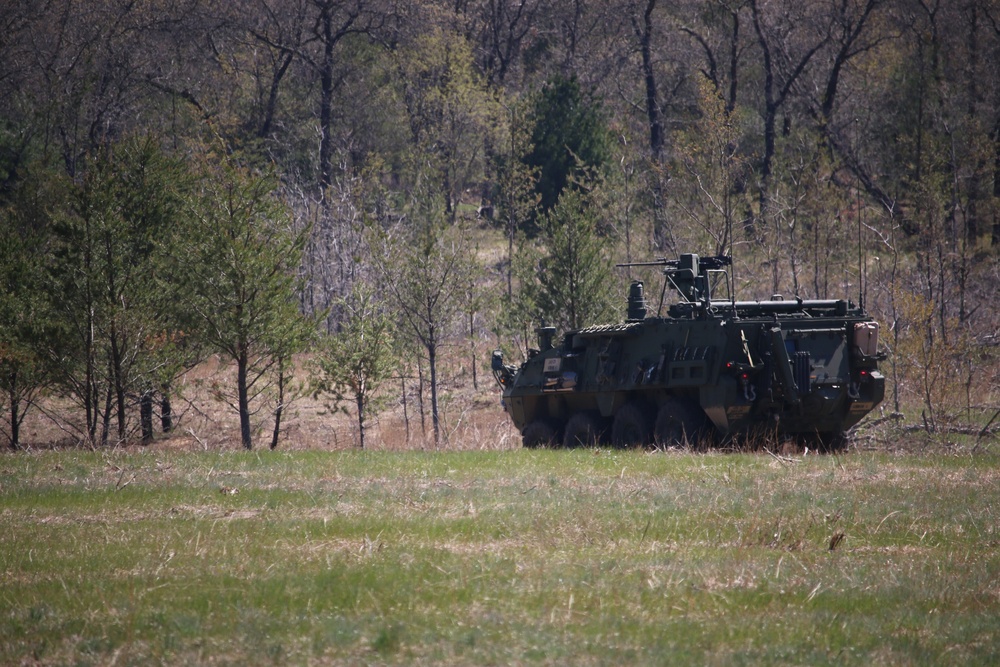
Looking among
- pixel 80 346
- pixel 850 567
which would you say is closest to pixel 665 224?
pixel 80 346

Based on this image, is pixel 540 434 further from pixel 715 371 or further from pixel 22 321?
pixel 22 321

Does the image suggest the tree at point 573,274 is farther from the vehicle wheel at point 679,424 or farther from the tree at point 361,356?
the vehicle wheel at point 679,424

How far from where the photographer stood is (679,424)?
17.3 m

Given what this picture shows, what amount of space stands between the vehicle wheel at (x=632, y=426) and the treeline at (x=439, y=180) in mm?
7816

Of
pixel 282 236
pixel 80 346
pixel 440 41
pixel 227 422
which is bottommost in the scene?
pixel 227 422

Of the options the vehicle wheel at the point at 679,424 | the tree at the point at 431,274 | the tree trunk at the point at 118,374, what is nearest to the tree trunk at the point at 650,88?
the tree at the point at 431,274

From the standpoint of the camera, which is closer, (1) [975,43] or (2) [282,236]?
(2) [282,236]

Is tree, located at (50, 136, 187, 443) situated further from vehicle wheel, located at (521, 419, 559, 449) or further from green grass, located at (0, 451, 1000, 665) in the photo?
green grass, located at (0, 451, 1000, 665)

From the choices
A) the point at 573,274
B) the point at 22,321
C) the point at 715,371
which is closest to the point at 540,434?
the point at 715,371

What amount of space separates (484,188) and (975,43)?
90.7 ft

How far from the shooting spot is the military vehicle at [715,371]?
16.5m

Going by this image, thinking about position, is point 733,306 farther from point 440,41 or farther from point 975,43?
point 440,41

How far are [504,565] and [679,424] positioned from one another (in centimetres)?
928

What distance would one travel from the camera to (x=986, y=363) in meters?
31.2
